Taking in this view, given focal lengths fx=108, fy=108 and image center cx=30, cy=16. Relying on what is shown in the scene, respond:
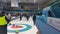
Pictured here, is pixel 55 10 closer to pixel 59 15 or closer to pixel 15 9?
pixel 59 15

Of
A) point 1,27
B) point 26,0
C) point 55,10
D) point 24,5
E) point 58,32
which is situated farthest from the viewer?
point 24,5

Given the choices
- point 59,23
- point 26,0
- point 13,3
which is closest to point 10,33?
point 59,23

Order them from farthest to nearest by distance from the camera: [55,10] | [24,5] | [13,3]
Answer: [24,5]
[13,3]
[55,10]

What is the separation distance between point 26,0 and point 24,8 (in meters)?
1.79

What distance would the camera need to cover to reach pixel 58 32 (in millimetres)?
1175

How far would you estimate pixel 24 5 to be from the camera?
16.0m

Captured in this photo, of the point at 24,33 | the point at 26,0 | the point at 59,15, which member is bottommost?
the point at 24,33

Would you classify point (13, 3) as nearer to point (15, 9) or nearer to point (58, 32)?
point (15, 9)

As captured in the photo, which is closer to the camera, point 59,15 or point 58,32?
point 58,32

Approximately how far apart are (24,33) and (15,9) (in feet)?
36.4

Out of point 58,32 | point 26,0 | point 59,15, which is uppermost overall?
point 26,0

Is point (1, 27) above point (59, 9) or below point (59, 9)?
below

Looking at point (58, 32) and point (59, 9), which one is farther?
point (59, 9)

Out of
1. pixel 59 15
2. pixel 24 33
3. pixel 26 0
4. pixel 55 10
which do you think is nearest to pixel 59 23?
pixel 59 15
